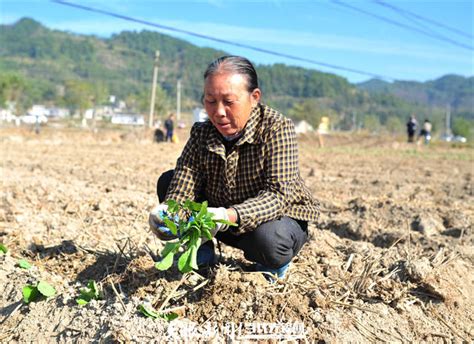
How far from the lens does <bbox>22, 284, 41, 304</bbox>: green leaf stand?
260 cm

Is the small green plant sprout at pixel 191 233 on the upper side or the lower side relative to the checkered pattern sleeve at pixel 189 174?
lower

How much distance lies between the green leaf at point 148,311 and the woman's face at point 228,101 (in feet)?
2.89

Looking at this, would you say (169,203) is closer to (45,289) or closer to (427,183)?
(45,289)

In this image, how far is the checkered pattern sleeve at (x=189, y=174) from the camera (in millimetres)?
2852

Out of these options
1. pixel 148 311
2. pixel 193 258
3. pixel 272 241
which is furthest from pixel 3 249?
pixel 272 241

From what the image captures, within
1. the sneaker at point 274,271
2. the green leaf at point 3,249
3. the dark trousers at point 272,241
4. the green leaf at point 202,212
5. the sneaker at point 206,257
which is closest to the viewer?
the green leaf at point 202,212

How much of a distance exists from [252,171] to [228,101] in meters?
0.39

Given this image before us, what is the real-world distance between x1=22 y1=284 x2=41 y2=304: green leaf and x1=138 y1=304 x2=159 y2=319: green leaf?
0.62 meters

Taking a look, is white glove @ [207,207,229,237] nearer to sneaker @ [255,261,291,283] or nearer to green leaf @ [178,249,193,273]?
green leaf @ [178,249,193,273]

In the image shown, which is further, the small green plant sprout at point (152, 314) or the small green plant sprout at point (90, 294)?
the small green plant sprout at point (90, 294)

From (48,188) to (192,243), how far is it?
13.1 feet

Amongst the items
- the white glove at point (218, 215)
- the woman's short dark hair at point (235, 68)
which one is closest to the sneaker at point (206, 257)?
the white glove at point (218, 215)

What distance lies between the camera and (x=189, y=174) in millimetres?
2869

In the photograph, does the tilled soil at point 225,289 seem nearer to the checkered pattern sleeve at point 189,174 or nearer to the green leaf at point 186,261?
the green leaf at point 186,261
